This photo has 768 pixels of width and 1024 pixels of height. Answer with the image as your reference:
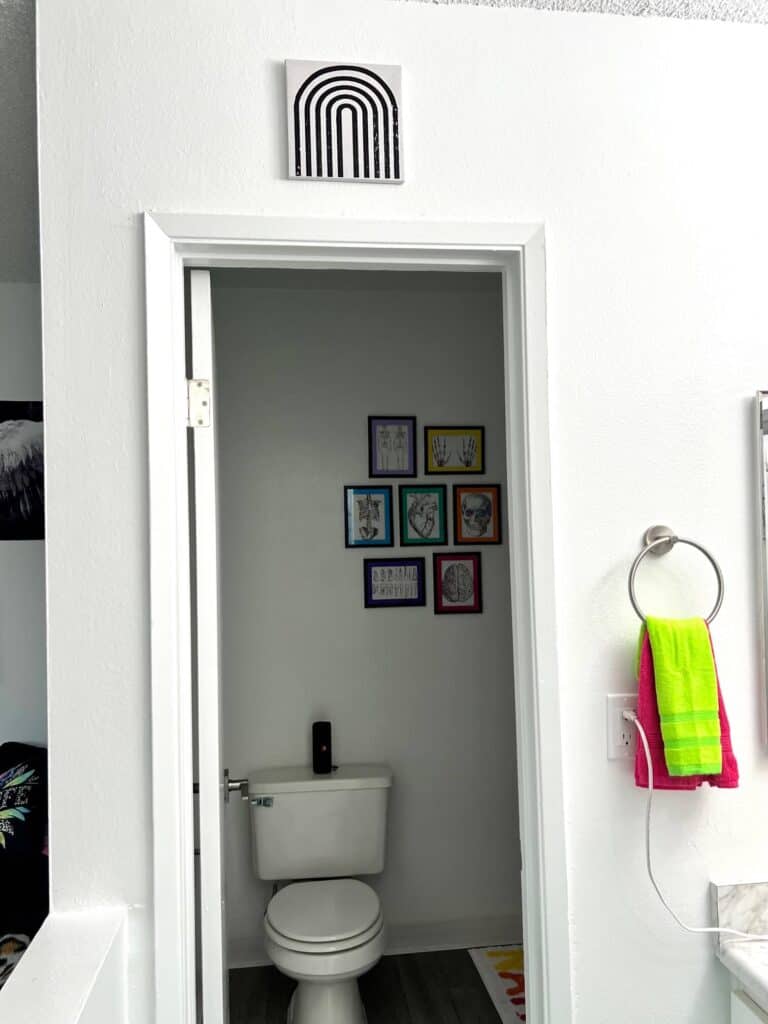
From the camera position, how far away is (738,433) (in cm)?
172

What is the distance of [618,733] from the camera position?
1.63 meters

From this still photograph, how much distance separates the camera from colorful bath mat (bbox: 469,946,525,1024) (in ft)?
9.03

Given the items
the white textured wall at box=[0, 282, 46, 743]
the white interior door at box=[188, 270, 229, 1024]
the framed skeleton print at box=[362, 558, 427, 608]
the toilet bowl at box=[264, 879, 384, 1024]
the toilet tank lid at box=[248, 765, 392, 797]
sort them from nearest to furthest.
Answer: the white interior door at box=[188, 270, 229, 1024] < the toilet bowl at box=[264, 879, 384, 1024] < the toilet tank lid at box=[248, 765, 392, 797] < the white textured wall at box=[0, 282, 46, 743] < the framed skeleton print at box=[362, 558, 427, 608]

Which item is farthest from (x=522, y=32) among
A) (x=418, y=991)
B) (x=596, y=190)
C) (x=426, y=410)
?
(x=418, y=991)

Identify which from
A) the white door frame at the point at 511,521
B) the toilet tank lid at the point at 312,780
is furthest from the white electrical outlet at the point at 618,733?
the toilet tank lid at the point at 312,780

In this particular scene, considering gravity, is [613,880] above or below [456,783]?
above

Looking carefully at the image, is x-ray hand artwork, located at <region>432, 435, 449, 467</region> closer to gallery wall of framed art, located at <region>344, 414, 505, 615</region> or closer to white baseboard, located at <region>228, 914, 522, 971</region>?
gallery wall of framed art, located at <region>344, 414, 505, 615</region>

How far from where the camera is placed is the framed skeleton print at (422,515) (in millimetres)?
3229

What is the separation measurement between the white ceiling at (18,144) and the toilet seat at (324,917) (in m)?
2.26

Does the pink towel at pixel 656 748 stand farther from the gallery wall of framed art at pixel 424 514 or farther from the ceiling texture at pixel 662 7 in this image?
the gallery wall of framed art at pixel 424 514

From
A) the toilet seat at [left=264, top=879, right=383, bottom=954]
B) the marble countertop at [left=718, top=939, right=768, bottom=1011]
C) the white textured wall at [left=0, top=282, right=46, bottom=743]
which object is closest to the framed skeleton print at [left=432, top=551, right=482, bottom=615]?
the toilet seat at [left=264, top=879, right=383, bottom=954]

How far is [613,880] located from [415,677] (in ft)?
5.30

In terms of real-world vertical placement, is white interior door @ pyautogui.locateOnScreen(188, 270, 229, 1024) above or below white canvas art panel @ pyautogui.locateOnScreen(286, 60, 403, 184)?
below

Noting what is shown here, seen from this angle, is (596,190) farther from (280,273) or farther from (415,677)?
(415,677)
